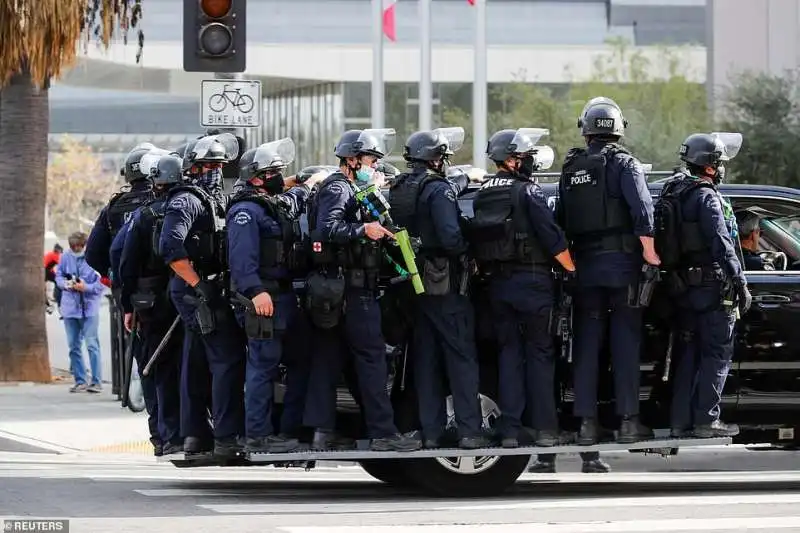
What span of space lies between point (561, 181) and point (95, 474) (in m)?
3.68

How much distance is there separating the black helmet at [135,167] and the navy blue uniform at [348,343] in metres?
2.05

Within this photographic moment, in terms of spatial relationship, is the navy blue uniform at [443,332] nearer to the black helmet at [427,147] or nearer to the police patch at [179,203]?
the black helmet at [427,147]

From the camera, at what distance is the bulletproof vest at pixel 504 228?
985 centimetres

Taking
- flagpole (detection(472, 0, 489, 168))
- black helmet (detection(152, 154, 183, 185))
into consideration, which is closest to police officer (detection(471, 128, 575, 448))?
black helmet (detection(152, 154, 183, 185))

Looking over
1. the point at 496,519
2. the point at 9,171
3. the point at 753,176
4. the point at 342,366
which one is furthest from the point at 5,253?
the point at 753,176

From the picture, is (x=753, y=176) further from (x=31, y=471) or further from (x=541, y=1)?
(x=541, y=1)

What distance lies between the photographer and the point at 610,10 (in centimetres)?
7712

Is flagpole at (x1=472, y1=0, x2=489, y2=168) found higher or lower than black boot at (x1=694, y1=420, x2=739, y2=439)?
higher

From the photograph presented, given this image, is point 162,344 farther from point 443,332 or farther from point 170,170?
point 443,332

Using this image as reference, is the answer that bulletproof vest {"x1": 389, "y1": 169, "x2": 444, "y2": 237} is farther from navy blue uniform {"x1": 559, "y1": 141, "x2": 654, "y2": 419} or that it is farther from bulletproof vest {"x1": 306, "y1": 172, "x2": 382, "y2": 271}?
navy blue uniform {"x1": 559, "y1": 141, "x2": 654, "y2": 419}

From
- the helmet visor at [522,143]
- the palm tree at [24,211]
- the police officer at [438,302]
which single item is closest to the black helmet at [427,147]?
the police officer at [438,302]

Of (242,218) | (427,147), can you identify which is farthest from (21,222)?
(427,147)

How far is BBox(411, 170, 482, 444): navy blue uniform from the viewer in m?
9.82

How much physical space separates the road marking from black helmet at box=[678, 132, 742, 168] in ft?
7.58
